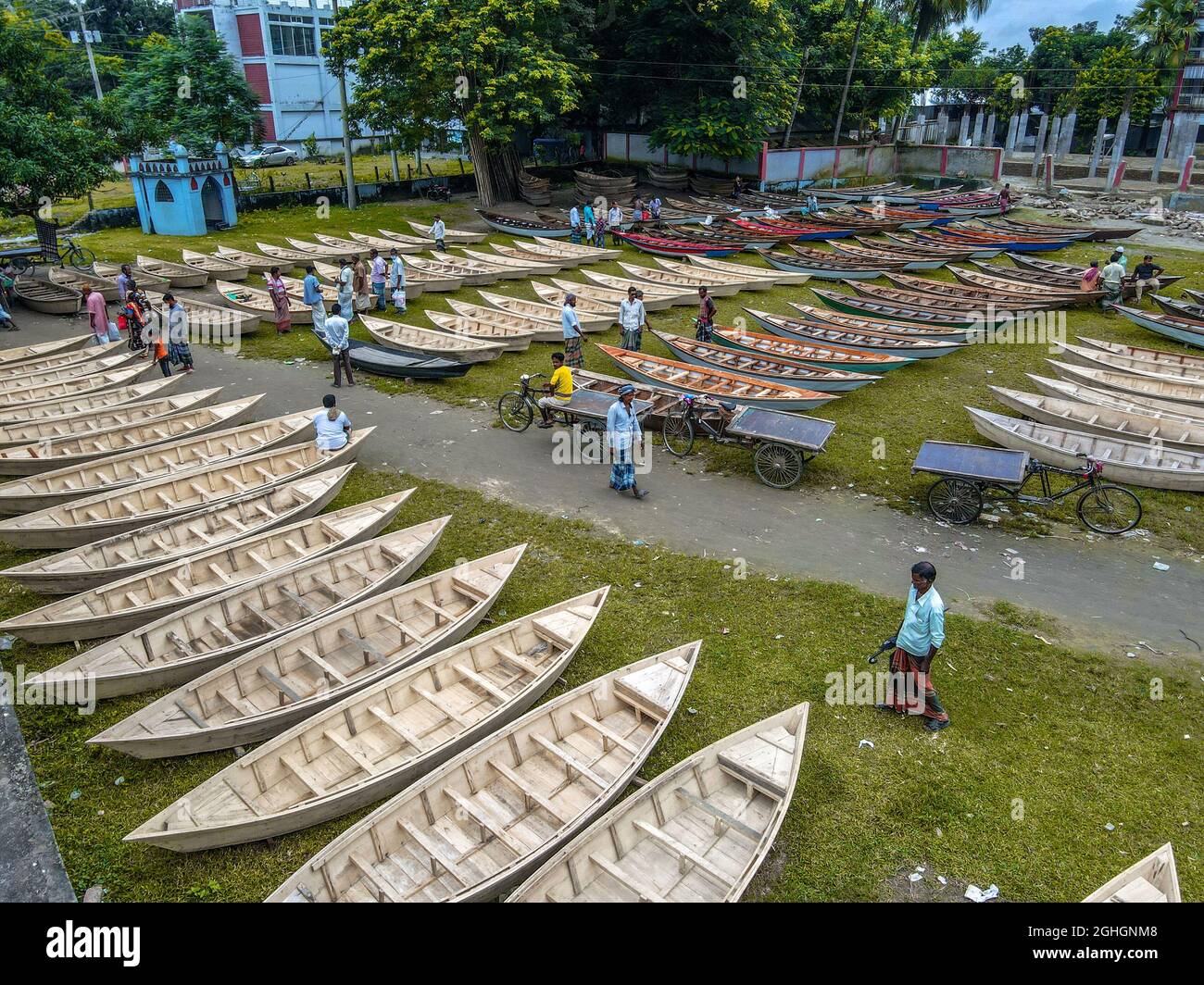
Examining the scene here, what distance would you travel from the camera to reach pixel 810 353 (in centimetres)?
1844

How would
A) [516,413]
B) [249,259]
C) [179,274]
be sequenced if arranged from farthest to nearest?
[249,259] → [179,274] → [516,413]

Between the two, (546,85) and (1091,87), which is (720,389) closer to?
(546,85)

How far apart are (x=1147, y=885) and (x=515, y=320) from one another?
1813 cm

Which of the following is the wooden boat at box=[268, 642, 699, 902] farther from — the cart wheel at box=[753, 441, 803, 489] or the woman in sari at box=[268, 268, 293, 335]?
the woman in sari at box=[268, 268, 293, 335]

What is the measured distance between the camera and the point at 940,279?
27.7m

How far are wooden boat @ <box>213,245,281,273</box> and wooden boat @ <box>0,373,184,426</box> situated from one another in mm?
12267

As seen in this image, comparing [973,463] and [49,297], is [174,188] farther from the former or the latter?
[973,463]

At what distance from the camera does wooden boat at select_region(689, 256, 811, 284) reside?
25.7 meters

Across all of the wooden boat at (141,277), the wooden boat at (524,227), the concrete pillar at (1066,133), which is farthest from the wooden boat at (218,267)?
the concrete pillar at (1066,133)

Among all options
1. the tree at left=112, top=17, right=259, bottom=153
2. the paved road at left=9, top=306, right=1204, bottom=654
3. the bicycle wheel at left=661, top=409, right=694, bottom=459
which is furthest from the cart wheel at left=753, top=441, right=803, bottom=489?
the tree at left=112, top=17, right=259, bottom=153

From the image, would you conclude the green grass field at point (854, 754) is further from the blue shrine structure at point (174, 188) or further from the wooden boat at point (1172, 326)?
the blue shrine structure at point (174, 188)

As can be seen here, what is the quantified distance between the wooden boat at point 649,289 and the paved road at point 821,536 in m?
8.99

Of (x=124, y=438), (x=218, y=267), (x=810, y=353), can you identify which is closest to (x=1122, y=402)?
(x=810, y=353)

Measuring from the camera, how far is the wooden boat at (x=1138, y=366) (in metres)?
16.5
